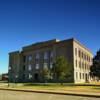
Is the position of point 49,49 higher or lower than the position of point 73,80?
higher

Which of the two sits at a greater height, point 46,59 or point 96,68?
point 46,59

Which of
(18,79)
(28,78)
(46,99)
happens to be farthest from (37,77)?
(46,99)

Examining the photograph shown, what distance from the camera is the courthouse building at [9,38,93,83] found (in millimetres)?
64688

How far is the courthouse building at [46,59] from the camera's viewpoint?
64.7 meters

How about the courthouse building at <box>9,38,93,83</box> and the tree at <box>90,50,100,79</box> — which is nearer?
the tree at <box>90,50,100,79</box>

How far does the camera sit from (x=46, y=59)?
71.8 m

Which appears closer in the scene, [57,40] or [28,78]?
[57,40]

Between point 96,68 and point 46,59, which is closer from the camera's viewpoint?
point 96,68

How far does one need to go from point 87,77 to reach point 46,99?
59.3 metres

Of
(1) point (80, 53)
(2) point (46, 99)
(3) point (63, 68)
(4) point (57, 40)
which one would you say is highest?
(4) point (57, 40)

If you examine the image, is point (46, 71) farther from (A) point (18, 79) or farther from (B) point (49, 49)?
(A) point (18, 79)

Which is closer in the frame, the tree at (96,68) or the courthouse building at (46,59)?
the tree at (96,68)

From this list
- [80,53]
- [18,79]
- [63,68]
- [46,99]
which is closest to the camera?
[46,99]

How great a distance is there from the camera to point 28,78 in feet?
256
